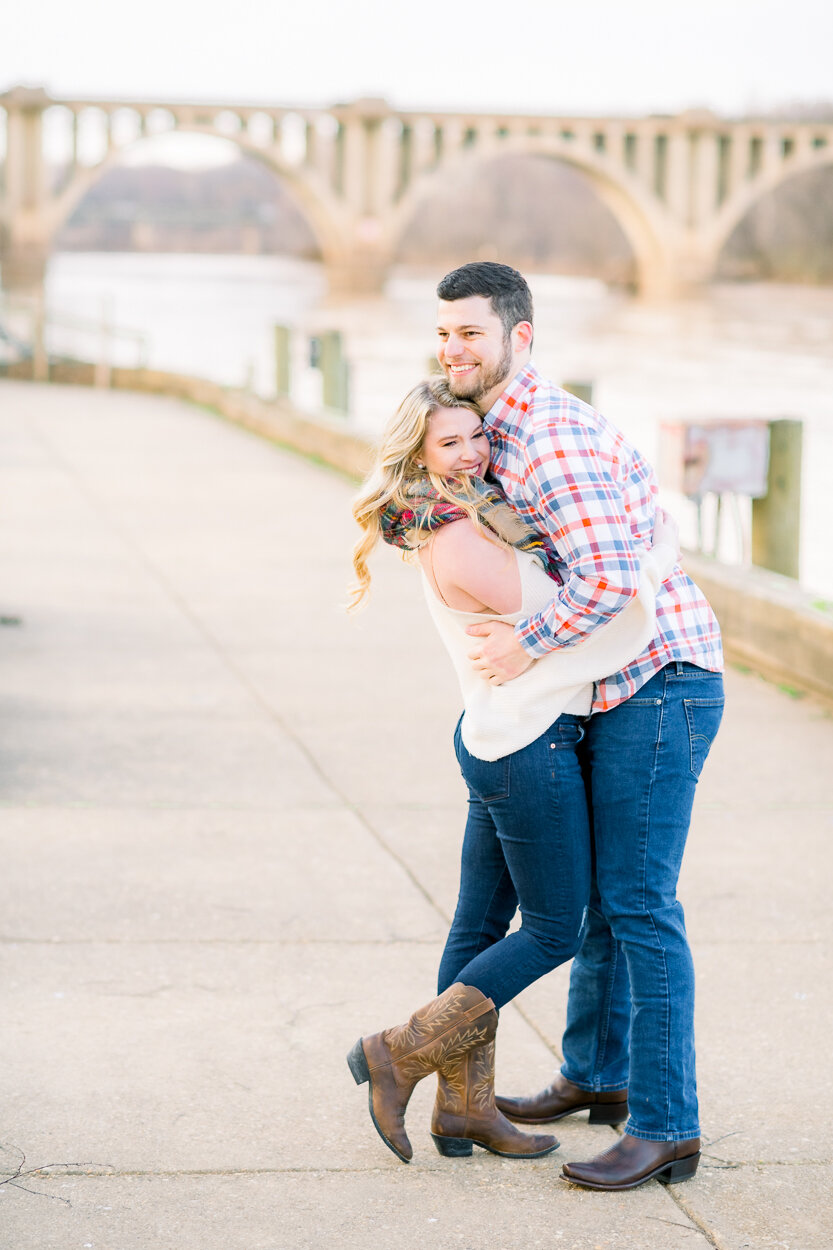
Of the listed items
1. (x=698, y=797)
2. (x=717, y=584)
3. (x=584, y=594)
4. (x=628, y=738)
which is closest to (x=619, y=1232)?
(x=628, y=738)

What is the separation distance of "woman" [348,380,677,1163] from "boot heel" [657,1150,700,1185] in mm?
282

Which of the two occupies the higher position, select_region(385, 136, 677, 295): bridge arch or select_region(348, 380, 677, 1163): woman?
select_region(385, 136, 677, 295): bridge arch

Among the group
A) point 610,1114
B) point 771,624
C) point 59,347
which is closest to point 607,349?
point 59,347

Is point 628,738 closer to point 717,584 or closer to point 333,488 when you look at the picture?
point 717,584

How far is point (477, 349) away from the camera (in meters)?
2.79

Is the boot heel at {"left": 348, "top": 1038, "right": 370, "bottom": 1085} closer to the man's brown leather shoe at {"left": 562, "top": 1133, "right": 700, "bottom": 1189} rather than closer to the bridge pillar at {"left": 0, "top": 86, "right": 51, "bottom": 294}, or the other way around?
the man's brown leather shoe at {"left": 562, "top": 1133, "right": 700, "bottom": 1189}

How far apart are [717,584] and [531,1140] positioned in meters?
4.51

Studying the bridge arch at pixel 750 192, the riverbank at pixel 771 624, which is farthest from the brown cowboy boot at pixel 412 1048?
the bridge arch at pixel 750 192

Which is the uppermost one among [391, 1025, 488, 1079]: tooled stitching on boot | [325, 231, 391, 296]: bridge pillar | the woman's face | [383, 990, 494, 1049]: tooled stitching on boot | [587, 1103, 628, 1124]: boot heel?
[325, 231, 391, 296]: bridge pillar

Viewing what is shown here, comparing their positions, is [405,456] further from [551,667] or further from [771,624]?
[771,624]

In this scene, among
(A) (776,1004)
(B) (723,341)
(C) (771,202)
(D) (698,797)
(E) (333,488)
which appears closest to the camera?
(A) (776,1004)

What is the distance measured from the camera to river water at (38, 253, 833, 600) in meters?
17.9

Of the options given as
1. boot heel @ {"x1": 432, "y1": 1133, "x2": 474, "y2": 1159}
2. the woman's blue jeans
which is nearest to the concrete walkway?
boot heel @ {"x1": 432, "y1": 1133, "x2": 474, "y2": 1159}

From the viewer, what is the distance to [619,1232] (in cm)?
275
